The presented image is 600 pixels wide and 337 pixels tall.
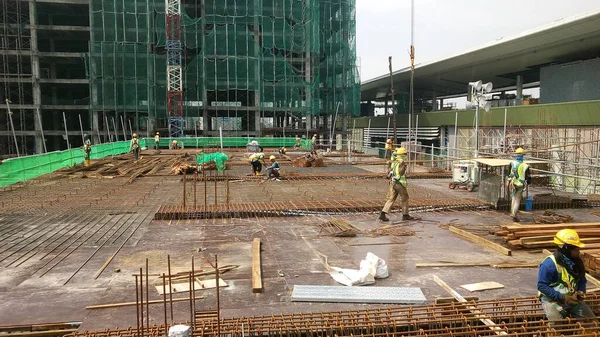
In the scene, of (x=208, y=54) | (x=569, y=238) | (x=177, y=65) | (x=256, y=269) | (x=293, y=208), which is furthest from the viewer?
(x=208, y=54)

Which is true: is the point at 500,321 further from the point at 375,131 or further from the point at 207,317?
the point at 375,131

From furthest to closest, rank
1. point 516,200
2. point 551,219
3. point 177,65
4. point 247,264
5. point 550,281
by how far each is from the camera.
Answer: point 177,65 < point 516,200 < point 551,219 < point 247,264 < point 550,281

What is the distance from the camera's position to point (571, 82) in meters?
31.5

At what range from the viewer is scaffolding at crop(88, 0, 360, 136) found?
4775cm

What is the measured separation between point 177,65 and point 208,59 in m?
3.34

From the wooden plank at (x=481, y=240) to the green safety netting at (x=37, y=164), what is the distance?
630 inches

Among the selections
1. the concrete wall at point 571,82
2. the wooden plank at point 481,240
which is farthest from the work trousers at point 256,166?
the concrete wall at point 571,82

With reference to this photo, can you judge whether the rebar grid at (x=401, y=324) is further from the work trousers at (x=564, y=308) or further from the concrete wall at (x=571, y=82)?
the concrete wall at (x=571, y=82)

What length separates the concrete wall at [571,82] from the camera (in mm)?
29125

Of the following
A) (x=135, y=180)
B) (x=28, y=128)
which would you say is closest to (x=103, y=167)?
(x=135, y=180)

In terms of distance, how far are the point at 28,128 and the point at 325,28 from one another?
37.6 m

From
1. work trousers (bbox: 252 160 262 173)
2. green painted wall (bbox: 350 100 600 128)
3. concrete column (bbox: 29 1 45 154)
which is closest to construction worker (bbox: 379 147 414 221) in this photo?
work trousers (bbox: 252 160 262 173)

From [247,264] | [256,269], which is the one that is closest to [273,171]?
[247,264]

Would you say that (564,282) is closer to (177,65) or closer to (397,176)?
(397,176)
